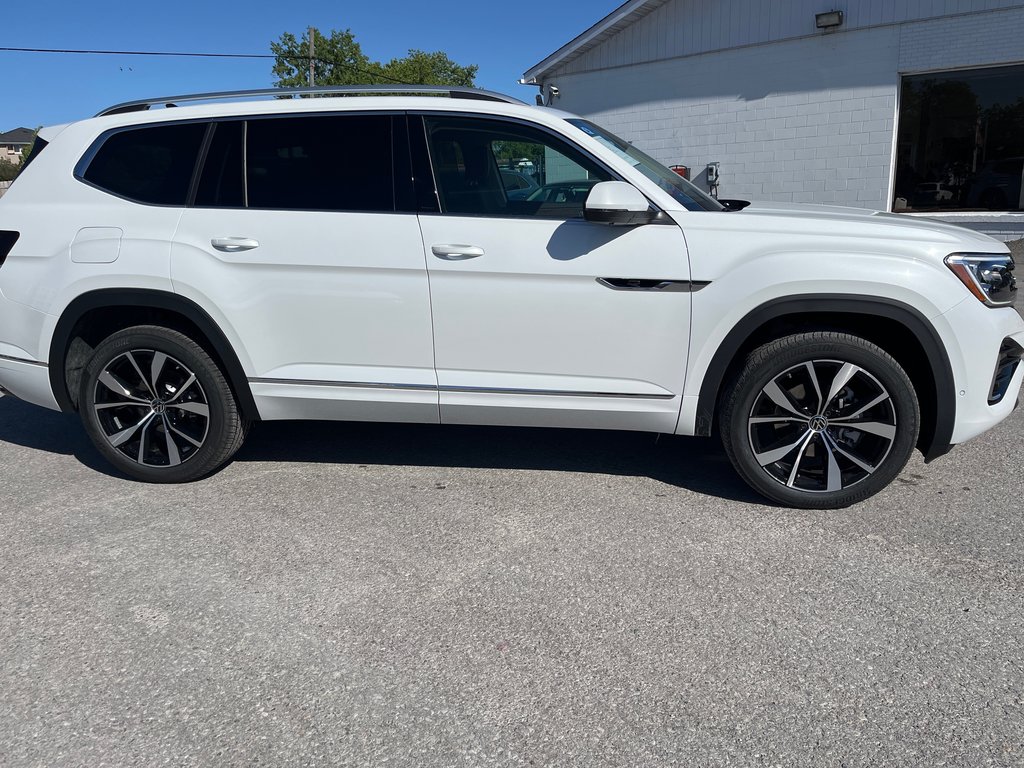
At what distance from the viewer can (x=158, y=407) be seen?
13.8 ft

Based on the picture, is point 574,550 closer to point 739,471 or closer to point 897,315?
point 739,471

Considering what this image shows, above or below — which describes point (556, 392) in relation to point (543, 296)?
below

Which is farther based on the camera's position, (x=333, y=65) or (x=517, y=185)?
(x=333, y=65)

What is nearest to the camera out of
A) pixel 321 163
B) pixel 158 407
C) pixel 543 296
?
pixel 543 296

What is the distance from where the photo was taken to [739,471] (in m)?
3.86

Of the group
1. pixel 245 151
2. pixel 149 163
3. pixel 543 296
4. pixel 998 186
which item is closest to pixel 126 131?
pixel 149 163

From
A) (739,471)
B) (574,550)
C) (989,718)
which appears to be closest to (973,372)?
(739,471)

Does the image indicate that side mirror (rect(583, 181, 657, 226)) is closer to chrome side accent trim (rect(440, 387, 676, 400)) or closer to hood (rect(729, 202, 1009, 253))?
hood (rect(729, 202, 1009, 253))

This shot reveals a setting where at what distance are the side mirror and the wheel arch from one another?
65 cm

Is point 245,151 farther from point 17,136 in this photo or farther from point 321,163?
point 17,136

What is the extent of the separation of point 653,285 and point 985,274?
1428 millimetres

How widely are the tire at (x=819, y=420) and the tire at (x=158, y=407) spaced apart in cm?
249

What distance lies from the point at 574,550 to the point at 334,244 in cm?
177

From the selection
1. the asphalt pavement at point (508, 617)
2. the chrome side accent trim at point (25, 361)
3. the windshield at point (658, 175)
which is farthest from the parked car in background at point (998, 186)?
the chrome side accent trim at point (25, 361)
